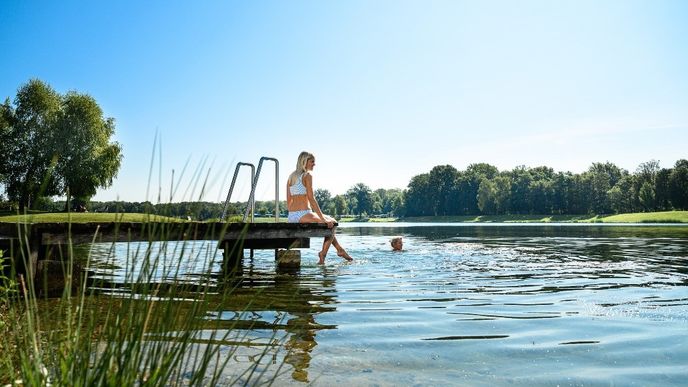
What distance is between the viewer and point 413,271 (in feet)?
34.9

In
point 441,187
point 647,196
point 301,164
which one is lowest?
point 301,164

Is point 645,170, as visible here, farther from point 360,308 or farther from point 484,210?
point 360,308

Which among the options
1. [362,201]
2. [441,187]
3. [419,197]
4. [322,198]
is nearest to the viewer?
[441,187]

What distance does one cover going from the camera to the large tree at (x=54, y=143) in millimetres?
41250

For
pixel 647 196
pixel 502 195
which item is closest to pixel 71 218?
pixel 647 196

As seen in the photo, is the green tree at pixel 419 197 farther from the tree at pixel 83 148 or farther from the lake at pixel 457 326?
the lake at pixel 457 326

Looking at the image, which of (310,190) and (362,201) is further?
(362,201)

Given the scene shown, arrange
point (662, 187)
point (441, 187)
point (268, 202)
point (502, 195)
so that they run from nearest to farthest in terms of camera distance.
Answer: point (268, 202), point (662, 187), point (502, 195), point (441, 187)

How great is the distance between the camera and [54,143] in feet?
141

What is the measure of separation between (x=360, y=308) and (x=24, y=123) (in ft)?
156

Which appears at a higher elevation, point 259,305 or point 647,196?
point 647,196

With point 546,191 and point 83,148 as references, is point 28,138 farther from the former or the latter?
point 546,191

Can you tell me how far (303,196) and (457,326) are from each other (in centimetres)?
693

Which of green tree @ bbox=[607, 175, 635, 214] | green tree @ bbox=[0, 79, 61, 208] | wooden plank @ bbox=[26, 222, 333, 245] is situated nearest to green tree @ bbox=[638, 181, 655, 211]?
green tree @ bbox=[607, 175, 635, 214]
